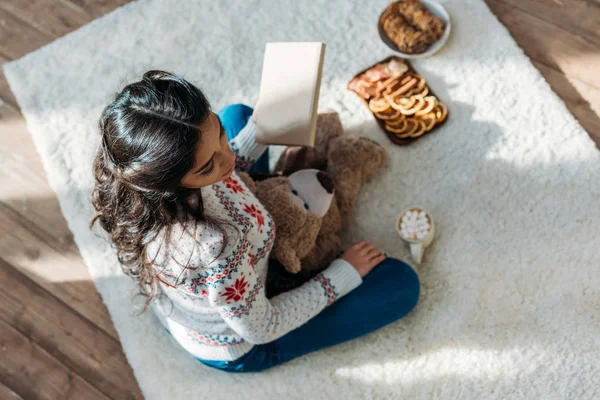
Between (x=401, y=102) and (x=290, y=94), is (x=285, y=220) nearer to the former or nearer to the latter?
(x=290, y=94)

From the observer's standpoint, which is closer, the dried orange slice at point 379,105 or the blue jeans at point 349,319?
the blue jeans at point 349,319

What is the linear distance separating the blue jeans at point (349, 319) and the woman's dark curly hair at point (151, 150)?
0.41 metres

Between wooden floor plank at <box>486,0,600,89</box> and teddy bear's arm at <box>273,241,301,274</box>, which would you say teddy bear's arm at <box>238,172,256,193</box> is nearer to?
teddy bear's arm at <box>273,241,301,274</box>

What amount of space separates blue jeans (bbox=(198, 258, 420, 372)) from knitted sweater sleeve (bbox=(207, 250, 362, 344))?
38mm

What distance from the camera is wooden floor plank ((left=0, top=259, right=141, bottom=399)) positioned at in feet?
4.16

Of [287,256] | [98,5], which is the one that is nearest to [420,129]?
[287,256]

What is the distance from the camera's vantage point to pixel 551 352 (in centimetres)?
114

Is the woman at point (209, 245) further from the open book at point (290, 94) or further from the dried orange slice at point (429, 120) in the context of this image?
the dried orange slice at point (429, 120)

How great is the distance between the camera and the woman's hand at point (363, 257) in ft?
3.67

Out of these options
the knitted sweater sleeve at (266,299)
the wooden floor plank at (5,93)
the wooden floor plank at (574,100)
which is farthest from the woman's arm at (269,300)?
the wooden floor plank at (5,93)

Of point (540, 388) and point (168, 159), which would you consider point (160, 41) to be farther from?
point (540, 388)

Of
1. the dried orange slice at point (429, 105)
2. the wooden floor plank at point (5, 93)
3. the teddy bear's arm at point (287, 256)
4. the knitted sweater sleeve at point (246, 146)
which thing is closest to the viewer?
the teddy bear's arm at point (287, 256)

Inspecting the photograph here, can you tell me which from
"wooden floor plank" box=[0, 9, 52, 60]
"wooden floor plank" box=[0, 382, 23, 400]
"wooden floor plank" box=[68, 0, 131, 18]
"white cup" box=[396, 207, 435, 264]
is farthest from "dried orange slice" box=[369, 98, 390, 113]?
"wooden floor plank" box=[0, 382, 23, 400]

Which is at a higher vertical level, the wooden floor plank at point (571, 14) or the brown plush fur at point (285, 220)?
the wooden floor plank at point (571, 14)
